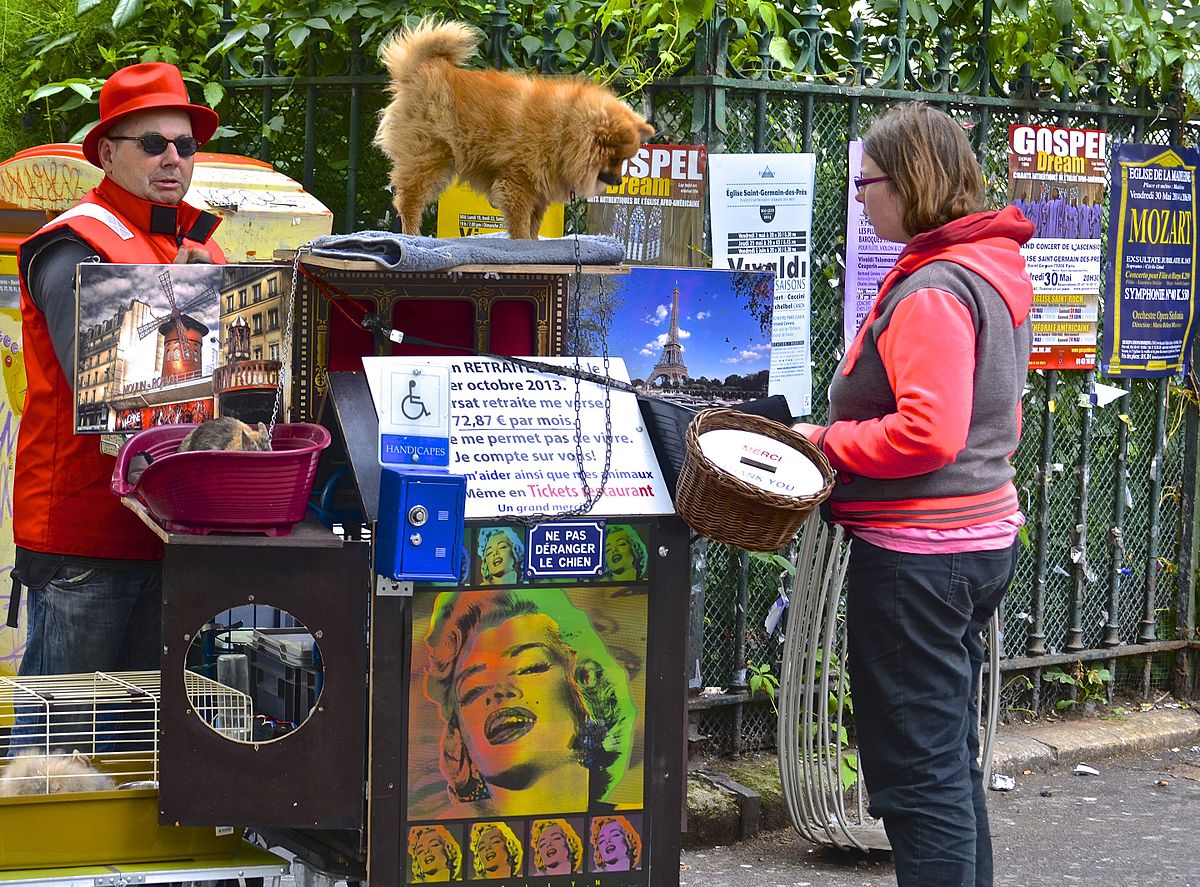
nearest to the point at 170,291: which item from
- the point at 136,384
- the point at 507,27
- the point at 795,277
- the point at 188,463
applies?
the point at 136,384

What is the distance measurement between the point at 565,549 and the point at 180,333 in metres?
0.97

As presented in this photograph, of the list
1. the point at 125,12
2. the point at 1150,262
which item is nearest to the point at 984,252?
the point at 1150,262

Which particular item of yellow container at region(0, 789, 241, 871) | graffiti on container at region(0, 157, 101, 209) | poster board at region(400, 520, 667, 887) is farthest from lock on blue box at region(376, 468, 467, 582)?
graffiti on container at region(0, 157, 101, 209)

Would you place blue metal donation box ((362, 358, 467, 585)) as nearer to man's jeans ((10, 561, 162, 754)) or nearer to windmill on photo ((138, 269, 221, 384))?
windmill on photo ((138, 269, 221, 384))

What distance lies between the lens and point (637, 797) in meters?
3.11

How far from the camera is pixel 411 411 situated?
3.06 m

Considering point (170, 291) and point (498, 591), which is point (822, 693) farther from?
point (170, 291)

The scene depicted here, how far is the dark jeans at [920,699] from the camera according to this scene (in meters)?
3.33

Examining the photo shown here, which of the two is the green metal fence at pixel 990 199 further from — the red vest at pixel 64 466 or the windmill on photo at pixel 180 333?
the windmill on photo at pixel 180 333

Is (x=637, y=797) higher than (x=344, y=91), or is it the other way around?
(x=344, y=91)

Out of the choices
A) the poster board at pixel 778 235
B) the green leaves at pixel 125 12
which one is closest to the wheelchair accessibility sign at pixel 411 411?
the poster board at pixel 778 235

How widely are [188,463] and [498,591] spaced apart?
68 cm

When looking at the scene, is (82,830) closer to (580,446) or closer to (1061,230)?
(580,446)

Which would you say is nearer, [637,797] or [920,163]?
[637,797]
